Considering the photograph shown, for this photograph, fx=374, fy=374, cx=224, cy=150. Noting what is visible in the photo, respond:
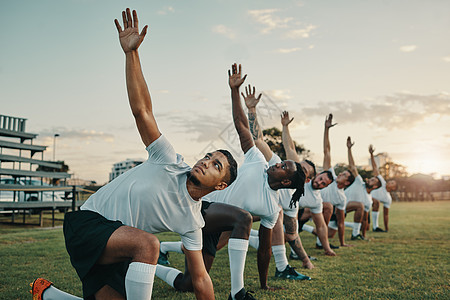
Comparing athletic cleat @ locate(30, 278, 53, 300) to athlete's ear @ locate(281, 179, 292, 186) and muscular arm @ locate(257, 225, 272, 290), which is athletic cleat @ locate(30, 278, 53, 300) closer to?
muscular arm @ locate(257, 225, 272, 290)

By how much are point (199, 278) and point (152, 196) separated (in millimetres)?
838

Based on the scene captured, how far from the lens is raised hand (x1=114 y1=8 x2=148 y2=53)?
106 inches

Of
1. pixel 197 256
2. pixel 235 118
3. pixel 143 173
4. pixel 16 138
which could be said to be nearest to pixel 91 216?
pixel 143 173

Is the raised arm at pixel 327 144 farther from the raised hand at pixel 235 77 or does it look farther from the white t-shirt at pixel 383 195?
the white t-shirt at pixel 383 195

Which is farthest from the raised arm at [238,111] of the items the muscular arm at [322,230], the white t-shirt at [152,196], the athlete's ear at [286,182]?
the muscular arm at [322,230]

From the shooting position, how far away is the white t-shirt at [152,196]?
294 cm

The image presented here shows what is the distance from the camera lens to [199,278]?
3.17 metres

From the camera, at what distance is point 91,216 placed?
2.97m

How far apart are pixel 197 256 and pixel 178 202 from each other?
0.55 meters

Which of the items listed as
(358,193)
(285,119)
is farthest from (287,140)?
(358,193)

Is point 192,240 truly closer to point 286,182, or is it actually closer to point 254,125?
point 286,182

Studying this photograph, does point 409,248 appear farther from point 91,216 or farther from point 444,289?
point 91,216

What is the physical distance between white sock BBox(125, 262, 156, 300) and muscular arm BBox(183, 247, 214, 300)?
22.5 inches

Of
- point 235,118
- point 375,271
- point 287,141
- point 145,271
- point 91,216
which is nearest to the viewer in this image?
point 145,271
